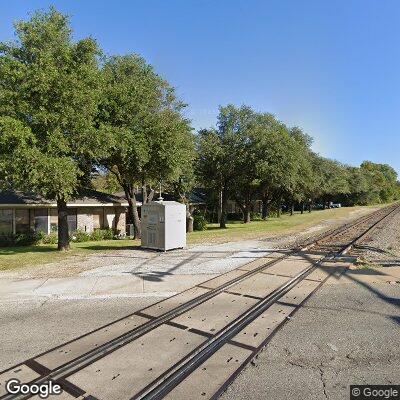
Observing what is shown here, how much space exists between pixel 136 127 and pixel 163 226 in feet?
20.3

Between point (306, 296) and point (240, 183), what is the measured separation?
28721mm

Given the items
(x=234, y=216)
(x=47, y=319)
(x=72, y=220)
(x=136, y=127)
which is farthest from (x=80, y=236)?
(x=234, y=216)

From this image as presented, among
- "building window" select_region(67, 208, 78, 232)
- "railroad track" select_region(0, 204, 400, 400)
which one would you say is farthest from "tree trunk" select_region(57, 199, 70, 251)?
"railroad track" select_region(0, 204, 400, 400)

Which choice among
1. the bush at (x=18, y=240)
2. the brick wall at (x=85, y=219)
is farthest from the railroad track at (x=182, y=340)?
the brick wall at (x=85, y=219)

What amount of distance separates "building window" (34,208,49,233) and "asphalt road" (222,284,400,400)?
2063 centimetres

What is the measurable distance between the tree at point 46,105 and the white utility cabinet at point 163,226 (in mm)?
3672

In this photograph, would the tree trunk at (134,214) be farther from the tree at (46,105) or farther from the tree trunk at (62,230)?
the tree at (46,105)

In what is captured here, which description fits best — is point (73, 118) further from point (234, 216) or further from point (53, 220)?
point (234, 216)

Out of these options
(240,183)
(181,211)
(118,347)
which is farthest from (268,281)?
(240,183)

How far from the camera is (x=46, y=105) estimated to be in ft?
50.1

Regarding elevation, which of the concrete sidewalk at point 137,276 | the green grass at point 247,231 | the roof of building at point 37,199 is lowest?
the concrete sidewalk at point 137,276

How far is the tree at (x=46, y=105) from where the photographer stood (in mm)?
14484

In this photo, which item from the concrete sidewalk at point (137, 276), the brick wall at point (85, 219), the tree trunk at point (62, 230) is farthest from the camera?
the brick wall at point (85, 219)

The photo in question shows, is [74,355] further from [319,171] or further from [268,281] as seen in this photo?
[319,171]
